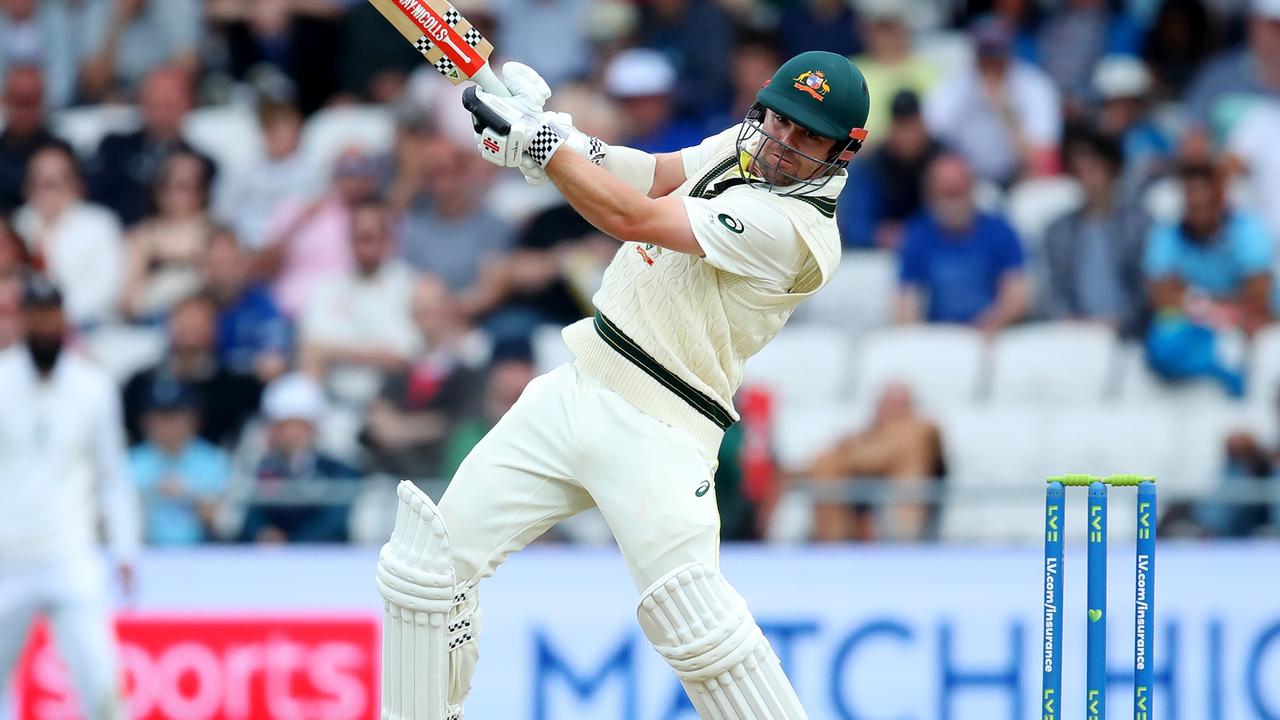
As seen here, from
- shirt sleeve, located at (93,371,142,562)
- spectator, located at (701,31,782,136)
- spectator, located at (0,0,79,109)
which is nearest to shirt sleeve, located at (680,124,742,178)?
shirt sleeve, located at (93,371,142,562)

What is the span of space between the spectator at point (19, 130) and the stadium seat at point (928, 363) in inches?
168

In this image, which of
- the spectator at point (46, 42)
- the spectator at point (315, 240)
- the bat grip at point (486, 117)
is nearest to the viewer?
the bat grip at point (486, 117)

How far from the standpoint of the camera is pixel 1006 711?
23.0ft

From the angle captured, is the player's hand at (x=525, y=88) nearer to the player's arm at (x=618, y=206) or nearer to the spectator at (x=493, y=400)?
the player's arm at (x=618, y=206)

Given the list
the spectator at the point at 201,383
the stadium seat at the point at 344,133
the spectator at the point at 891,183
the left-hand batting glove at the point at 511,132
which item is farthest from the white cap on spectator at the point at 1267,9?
the left-hand batting glove at the point at 511,132

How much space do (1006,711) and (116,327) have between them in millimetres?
4550

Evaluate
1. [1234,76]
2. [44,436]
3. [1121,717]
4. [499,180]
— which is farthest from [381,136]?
[1121,717]

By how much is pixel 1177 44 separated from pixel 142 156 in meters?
5.34

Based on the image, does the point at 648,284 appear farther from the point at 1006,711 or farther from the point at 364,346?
the point at 364,346

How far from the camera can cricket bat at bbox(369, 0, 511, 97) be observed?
4.58 m

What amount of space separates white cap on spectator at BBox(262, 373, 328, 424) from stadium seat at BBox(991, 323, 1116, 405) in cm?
292

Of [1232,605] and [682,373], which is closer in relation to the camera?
[682,373]

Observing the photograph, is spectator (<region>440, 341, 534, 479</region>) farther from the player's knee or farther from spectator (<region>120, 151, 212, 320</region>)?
the player's knee

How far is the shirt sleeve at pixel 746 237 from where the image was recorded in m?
4.53
